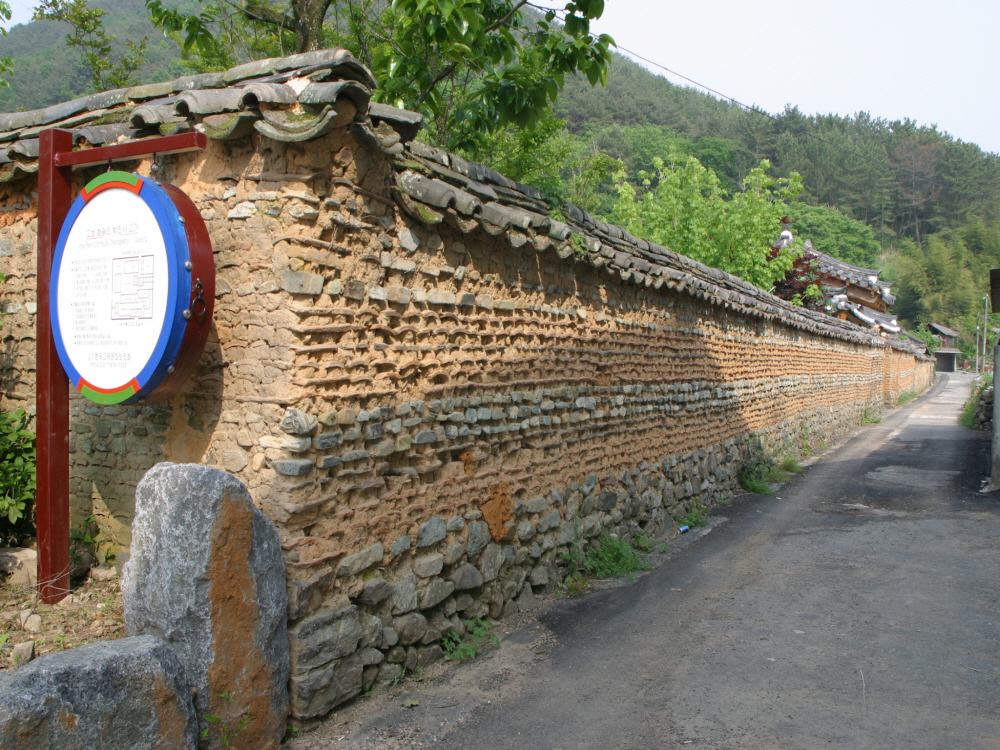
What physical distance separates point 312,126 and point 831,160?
7561 cm

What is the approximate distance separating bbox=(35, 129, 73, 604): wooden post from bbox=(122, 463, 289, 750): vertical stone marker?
0.74 m

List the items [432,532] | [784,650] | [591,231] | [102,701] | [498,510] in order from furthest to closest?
[591,231], [498,510], [784,650], [432,532], [102,701]

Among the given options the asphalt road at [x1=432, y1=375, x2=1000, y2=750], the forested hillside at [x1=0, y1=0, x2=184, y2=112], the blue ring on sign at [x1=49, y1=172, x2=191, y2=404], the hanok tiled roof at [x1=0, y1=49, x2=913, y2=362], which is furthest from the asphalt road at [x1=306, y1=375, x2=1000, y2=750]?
the forested hillside at [x1=0, y1=0, x2=184, y2=112]

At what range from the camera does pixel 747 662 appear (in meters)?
4.70

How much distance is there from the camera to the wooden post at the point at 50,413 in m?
3.67

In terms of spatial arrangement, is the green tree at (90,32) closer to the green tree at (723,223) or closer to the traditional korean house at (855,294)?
the green tree at (723,223)

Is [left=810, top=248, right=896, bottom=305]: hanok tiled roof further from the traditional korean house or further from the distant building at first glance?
the distant building

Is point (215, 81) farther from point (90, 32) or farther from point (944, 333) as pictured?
point (944, 333)

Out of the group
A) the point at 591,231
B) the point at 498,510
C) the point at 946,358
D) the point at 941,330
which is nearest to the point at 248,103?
the point at 498,510

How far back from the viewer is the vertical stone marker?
3154 mm

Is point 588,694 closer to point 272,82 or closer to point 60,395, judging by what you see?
point 60,395

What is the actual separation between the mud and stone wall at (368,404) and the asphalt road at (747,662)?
421 millimetres

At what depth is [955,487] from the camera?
11.1 metres

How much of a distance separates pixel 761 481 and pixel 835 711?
7446mm
